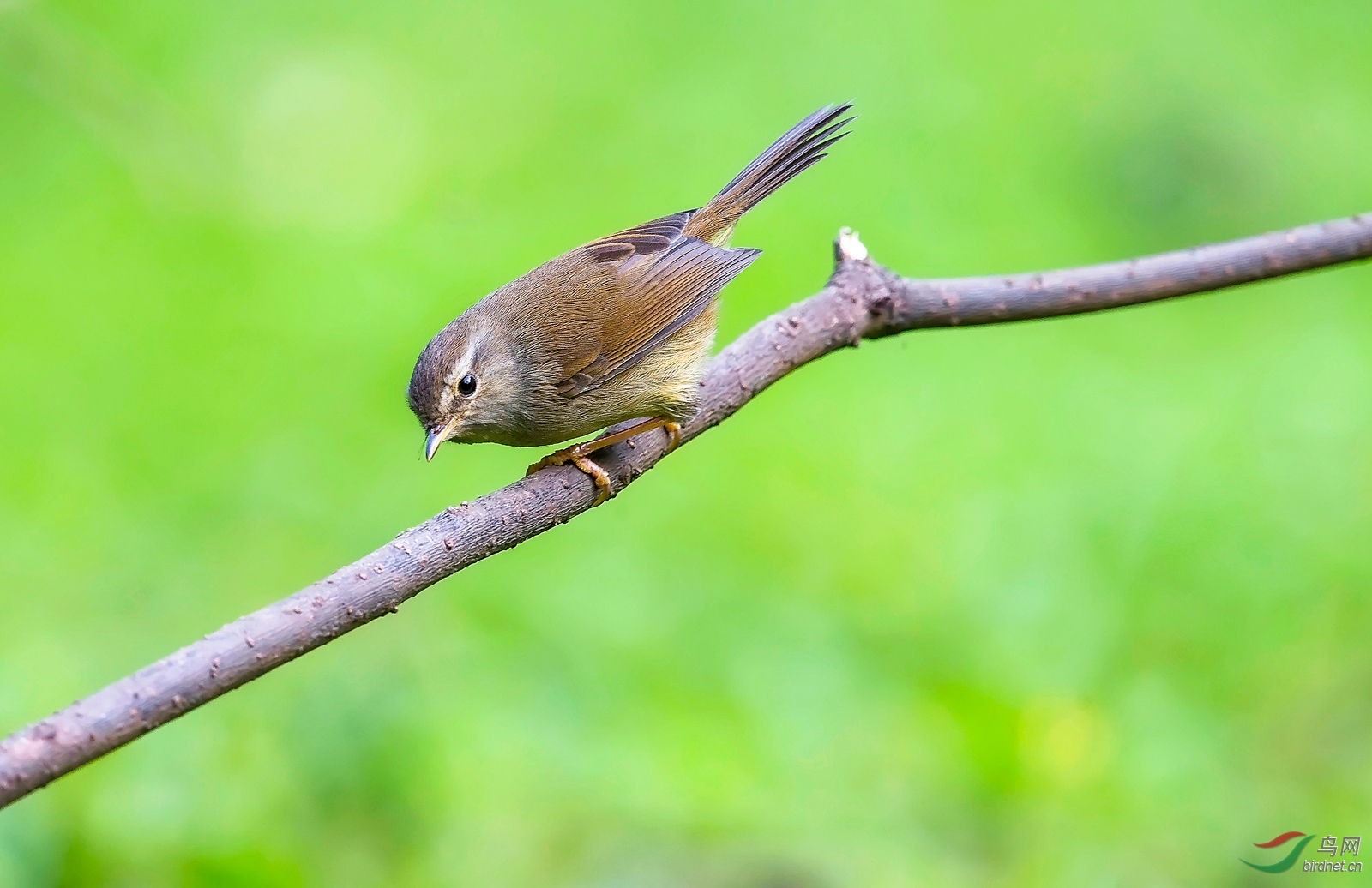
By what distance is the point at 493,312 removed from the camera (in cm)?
349

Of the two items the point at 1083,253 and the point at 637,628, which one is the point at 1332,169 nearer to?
the point at 1083,253

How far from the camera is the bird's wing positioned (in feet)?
11.5

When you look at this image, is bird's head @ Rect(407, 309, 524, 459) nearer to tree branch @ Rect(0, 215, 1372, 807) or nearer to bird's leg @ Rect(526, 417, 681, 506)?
bird's leg @ Rect(526, 417, 681, 506)

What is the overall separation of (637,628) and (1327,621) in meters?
2.60

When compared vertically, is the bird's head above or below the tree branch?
above

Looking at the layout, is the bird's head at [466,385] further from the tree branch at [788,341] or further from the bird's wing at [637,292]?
the tree branch at [788,341]

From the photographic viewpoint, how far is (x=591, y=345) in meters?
3.51

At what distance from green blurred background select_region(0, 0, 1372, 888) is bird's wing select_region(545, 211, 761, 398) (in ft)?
4.16

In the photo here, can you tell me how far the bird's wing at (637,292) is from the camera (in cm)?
350

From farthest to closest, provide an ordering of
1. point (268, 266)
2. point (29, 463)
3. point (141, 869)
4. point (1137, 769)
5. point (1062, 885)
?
point (268, 266) → point (29, 463) → point (1137, 769) → point (1062, 885) → point (141, 869)

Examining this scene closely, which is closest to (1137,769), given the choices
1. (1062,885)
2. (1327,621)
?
(1062,885)

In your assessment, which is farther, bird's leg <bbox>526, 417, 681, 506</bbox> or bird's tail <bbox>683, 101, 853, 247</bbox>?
bird's tail <bbox>683, 101, 853, 247</bbox>

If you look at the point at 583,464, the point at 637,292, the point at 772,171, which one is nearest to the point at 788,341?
the point at 637,292

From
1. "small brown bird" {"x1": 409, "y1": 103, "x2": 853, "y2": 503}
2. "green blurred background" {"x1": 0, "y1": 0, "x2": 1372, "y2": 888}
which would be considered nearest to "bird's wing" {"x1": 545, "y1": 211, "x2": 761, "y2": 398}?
"small brown bird" {"x1": 409, "y1": 103, "x2": 853, "y2": 503}
